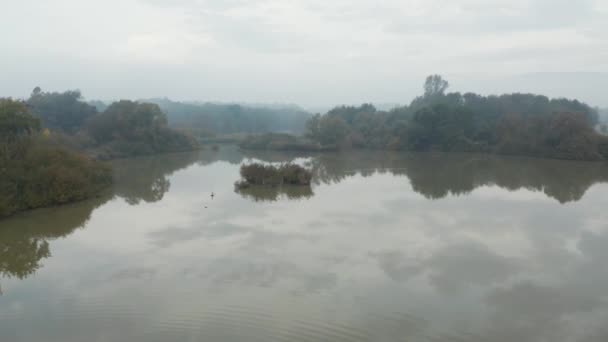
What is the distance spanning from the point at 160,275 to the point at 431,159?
2191 centimetres

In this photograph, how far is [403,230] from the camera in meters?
11.4

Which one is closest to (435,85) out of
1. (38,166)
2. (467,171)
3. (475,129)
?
(475,129)

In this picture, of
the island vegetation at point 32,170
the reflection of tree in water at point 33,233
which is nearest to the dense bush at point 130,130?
the island vegetation at point 32,170

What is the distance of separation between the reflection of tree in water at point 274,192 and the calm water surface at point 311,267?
0.34ft

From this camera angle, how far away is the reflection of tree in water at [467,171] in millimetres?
17672

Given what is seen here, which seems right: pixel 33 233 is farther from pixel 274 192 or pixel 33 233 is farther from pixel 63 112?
pixel 63 112

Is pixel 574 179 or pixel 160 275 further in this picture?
pixel 574 179

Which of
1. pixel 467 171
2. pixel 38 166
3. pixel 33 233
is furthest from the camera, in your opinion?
pixel 467 171

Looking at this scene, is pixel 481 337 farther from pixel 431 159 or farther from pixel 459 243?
pixel 431 159

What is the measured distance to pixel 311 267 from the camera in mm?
8820

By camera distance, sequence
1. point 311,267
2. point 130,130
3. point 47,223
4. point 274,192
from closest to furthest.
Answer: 1. point 311,267
2. point 47,223
3. point 274,192
4. point 130,130

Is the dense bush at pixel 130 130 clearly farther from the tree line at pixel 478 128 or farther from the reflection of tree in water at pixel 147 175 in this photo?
the tree line at pixel 478 128

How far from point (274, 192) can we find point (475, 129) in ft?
66.8

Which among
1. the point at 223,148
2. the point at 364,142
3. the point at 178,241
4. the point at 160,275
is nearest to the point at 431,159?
the point at 364,142
